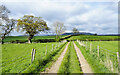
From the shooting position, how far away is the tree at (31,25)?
40219 millimetres

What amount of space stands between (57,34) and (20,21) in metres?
21.8

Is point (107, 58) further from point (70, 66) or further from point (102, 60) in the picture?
point (70, 66)

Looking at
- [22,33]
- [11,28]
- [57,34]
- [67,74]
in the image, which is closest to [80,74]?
[67,74]

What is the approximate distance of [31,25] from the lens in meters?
40.7

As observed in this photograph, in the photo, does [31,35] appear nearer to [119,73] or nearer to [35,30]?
[35,30]

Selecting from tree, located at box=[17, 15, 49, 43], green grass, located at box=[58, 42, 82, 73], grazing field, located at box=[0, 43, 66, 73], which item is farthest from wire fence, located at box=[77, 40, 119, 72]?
tree, located at box=[17, 15, 49, 43]

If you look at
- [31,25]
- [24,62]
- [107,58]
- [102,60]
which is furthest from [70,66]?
[31,25]

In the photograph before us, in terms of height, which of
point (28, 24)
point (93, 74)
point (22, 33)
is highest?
point (28, 24)

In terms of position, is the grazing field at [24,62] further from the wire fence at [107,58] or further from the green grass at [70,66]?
the wire fence at [107,58]

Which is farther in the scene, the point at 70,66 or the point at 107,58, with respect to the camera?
the point at 107,58

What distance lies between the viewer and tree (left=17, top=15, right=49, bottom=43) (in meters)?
40.2

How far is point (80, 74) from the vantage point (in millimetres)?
5824

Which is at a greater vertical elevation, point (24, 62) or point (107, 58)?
point (107, 58)

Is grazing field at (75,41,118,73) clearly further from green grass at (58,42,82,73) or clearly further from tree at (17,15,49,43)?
tree at (17,15,49,43)
